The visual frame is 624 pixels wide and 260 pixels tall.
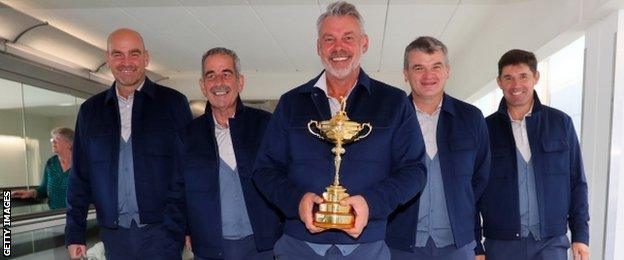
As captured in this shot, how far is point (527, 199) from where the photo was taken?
255 cm

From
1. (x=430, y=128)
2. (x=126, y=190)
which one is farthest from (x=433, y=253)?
(x=126, y=190)

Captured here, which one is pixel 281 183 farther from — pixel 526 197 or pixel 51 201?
pixel 51 201

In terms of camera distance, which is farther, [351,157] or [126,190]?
[126,190]

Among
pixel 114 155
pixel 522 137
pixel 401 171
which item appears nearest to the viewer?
pixel 401 171

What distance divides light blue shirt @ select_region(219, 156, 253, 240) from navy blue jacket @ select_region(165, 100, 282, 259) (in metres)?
0.03

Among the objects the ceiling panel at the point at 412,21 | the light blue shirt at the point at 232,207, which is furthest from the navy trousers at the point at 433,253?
the ceiling panel at the point at 412,21

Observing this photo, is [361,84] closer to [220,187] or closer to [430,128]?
[430,128]

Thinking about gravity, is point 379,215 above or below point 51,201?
above

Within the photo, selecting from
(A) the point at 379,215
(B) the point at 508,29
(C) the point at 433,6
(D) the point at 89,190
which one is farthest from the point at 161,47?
(A) the point at 379,215

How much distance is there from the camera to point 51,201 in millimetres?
4672

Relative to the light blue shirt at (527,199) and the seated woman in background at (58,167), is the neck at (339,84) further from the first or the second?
the seated woman in background at (58,167)

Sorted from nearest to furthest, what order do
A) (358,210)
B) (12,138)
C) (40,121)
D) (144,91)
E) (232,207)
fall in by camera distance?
1. (358,210)
2. (232,207)
3. (144,91)
4. (12,138)
5. (40,121)

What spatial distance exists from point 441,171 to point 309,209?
3.03 feet

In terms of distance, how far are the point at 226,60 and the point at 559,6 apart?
297 centimetres
